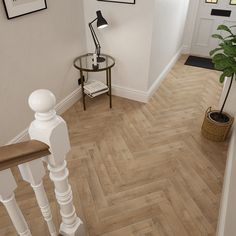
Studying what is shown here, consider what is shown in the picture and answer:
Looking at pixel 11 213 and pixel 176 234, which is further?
pixel 176 234

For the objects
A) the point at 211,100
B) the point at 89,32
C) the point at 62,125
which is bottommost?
the point at 211,100

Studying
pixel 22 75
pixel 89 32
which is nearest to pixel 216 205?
pixel 22 75

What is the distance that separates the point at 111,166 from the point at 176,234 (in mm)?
880

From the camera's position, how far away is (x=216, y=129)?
2648mm

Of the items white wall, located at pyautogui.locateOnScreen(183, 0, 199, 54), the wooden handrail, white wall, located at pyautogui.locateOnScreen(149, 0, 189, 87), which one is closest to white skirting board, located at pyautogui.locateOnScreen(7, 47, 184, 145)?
white wall, located at pyautogui.locateOnScreen(149, 0, 189, 87)

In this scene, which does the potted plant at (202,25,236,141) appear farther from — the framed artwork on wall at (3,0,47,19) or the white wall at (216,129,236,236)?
the framed artwork on wall at (3,0,47,19)

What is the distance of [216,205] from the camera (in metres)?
2.07

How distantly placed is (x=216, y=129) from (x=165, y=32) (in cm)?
165

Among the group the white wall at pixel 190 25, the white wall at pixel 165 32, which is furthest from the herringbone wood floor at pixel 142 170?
the white wall at pixel 190 25

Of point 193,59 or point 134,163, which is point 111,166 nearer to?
point 134,163

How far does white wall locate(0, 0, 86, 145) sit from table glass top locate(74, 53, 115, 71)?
4.2 inches

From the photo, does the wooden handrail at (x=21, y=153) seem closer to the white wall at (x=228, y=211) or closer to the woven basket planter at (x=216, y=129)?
the white wall at (x=228, y=211)

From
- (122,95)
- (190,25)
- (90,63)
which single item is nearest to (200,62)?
(190,25)

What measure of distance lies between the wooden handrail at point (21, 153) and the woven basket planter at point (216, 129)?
84.9 inches
